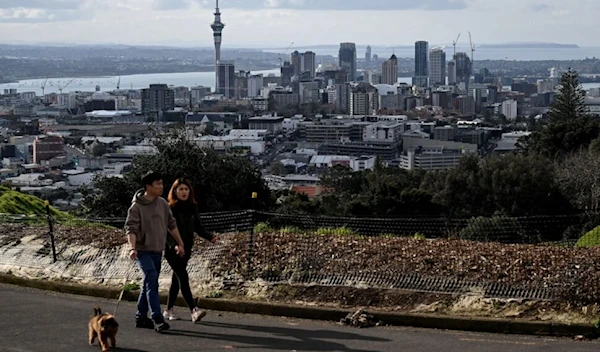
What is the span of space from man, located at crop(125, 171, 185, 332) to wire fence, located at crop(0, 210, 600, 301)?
4.13ft

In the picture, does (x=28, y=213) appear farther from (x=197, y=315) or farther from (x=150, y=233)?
(x=150, y=233)

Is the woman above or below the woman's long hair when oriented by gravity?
below

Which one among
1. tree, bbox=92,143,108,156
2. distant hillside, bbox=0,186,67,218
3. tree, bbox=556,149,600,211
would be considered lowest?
tree, bbox=92,143,108,156

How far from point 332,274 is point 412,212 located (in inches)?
696

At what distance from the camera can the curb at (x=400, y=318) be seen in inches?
253

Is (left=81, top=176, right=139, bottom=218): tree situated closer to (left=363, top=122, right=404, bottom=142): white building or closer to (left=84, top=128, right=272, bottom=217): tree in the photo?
(left=84, top=128, right=272, bottom=217): tree

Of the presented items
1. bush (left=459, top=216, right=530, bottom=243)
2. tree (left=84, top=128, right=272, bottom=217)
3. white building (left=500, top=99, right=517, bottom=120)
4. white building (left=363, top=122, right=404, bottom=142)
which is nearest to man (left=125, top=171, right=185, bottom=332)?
bush (left=459, top=216, right=530, bottom=243)

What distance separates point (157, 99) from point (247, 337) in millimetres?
173933

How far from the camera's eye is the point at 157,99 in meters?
178

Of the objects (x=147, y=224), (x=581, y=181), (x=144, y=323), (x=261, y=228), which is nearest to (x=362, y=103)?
(x=581, y=181)

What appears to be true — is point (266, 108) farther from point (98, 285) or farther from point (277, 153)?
point (98, 285)

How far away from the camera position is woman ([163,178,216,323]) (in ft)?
22.7

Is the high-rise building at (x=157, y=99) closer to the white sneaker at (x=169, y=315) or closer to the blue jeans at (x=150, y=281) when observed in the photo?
the white sneaker at (x=169, y=315)

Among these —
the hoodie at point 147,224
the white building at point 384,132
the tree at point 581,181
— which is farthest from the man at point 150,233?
the white building at point 384,132
